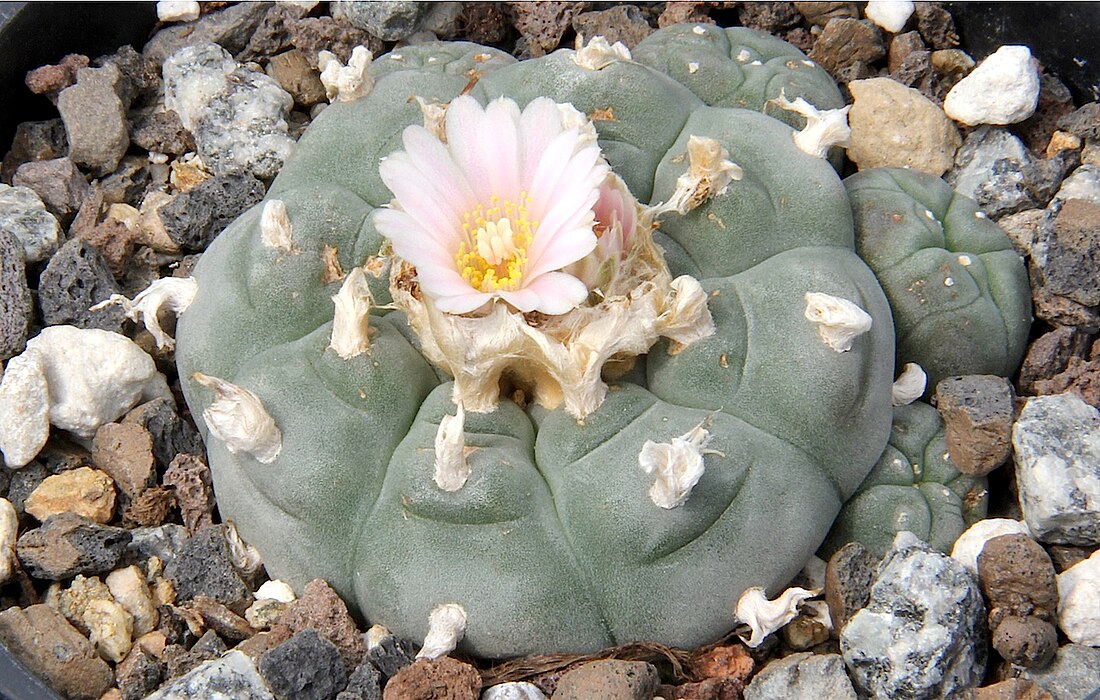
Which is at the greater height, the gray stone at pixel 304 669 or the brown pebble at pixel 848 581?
the gray stone at pixel 304 669

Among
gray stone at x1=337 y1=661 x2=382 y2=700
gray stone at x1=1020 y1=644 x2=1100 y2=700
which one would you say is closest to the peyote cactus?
gray stone at x1=337 y1=661 x2=382 y2=700

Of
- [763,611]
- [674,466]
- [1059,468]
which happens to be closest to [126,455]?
[674,466]

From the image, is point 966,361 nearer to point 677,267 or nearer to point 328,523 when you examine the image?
point 677,267

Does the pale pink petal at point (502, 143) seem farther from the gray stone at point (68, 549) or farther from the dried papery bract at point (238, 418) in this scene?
the gray stone at point (68, 549)

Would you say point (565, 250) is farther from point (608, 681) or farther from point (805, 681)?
point (805, 681)

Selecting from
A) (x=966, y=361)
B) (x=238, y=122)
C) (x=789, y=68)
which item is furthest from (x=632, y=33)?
(x=966, y=361)

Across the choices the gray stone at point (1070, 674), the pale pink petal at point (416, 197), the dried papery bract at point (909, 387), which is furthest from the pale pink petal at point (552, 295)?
the gray stone at point (1070, 674)
